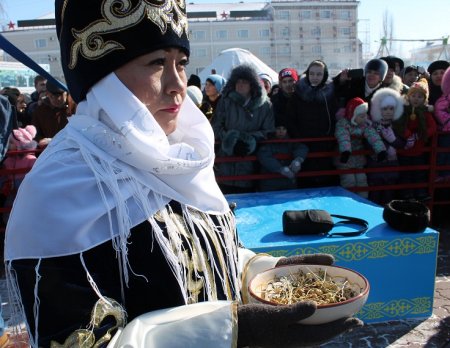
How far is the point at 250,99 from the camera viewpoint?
462 cm

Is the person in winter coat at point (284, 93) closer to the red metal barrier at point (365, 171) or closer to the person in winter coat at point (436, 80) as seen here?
the red metal barrier at point (365, 171)

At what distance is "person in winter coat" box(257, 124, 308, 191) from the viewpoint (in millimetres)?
4742

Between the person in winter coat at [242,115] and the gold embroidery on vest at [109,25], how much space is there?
3447 millimetres

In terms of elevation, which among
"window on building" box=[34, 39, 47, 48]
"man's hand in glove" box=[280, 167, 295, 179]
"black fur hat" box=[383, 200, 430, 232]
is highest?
Result: "window on building" box=[34, 39, 47, 48]

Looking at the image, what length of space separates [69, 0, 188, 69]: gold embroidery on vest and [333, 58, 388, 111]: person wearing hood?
14.1 ft

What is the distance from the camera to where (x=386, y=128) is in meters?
4.90

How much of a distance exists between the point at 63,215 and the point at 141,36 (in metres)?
0.50

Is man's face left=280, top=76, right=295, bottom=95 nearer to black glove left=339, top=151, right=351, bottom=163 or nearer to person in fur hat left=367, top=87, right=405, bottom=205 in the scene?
person in fur hat left=367, top=87, right=405, bottom=205

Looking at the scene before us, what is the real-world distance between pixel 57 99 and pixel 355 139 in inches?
136

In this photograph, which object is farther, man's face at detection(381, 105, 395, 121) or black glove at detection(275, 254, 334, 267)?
man's face at detection(381, 105, 395, 121)

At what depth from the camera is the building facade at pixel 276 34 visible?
58.8 metres

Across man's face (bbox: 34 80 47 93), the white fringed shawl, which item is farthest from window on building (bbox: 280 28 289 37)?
the white fringed shawl

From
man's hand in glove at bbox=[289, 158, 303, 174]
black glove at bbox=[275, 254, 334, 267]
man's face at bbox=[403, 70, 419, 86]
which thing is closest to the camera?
black glove at bbox=[275, 254, 334, 267]

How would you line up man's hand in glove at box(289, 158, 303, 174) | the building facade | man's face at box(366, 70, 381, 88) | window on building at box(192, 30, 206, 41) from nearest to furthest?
man's hand in glove at box(289, 158, 303, 174) < man's face at box(366, 70, 381, 88) < the building facade < window on building at box(192, 30, 206, 41)
